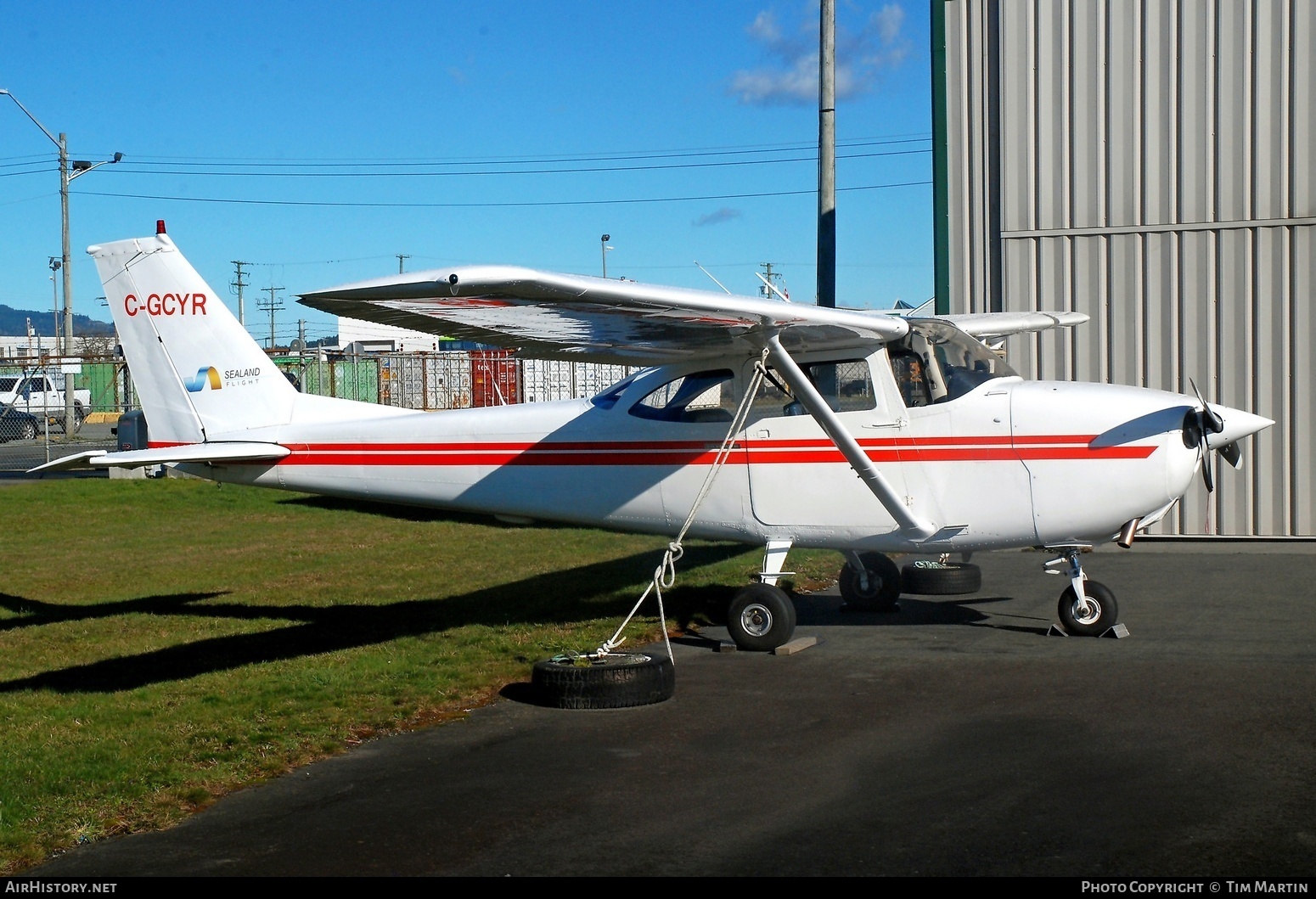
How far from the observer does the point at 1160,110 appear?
48.4 feet

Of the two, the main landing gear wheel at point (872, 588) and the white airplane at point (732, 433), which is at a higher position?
the white airplane at point (732, 433)

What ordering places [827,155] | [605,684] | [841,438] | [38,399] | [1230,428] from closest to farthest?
[605,684], [1230,428], [841,438], [827,155], [38,399]

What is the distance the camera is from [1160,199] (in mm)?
14805

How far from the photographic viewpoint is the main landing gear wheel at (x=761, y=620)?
8.87 metres

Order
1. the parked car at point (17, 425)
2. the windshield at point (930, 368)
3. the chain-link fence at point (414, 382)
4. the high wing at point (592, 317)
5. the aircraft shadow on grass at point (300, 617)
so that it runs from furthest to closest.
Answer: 1. the parked car at point (17, 425)
2. the chain-link fence at point (414, 382)
3. the windshield at point (930, 368)
4. the aircraft shadow on grass at point (300, 617)
5. the high wing at point (592, 317)

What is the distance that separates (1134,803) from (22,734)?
18.6 ft

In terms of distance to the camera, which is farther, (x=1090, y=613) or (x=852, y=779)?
(x=1090, y=613)

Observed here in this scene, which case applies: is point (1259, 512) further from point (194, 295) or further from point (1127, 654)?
point (194, 295)

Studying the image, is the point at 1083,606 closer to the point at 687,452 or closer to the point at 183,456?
the point at 687,452

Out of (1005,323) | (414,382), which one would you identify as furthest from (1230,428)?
(414,382)

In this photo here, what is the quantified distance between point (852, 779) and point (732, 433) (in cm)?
395

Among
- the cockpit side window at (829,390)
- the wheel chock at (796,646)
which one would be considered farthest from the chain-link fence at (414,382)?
the wheel chock at (796,646)

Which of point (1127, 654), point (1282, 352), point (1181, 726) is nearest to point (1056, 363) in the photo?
point (1282, 352)

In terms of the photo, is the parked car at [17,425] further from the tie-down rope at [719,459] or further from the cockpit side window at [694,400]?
the tie-down rope at [719,459]
